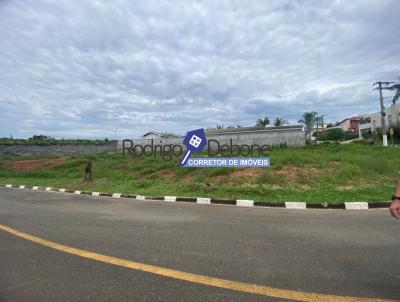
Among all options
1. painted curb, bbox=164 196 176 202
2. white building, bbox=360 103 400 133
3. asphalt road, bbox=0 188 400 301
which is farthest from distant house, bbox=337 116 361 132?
asphalt road, bbox=0 188 400 301

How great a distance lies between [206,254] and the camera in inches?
167

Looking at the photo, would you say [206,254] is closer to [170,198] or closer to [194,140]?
[170,198]

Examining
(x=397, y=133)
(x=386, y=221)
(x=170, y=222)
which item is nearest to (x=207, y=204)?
(x=170, y=222)

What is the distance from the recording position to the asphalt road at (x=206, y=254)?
3160mm

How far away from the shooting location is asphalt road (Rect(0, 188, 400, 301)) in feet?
10.4

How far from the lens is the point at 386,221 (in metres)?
5.91

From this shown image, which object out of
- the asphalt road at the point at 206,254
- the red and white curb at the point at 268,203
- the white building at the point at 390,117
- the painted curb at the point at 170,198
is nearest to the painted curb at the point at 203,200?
the red and white curb at the point at 268,203

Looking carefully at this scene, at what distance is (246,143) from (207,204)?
21.7 metres

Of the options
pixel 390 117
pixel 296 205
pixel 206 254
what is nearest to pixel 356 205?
pixel 296 205

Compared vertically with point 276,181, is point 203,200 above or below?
below

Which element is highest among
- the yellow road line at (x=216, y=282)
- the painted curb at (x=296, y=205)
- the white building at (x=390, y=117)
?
the white building at (x=390, y=117)

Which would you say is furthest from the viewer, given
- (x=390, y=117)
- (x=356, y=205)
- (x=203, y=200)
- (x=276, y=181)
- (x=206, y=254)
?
(x=390, y=117)

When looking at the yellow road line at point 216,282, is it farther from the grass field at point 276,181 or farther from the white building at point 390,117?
the white building at point 390,117

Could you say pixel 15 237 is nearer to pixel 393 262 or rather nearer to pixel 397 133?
pixel 393 262
